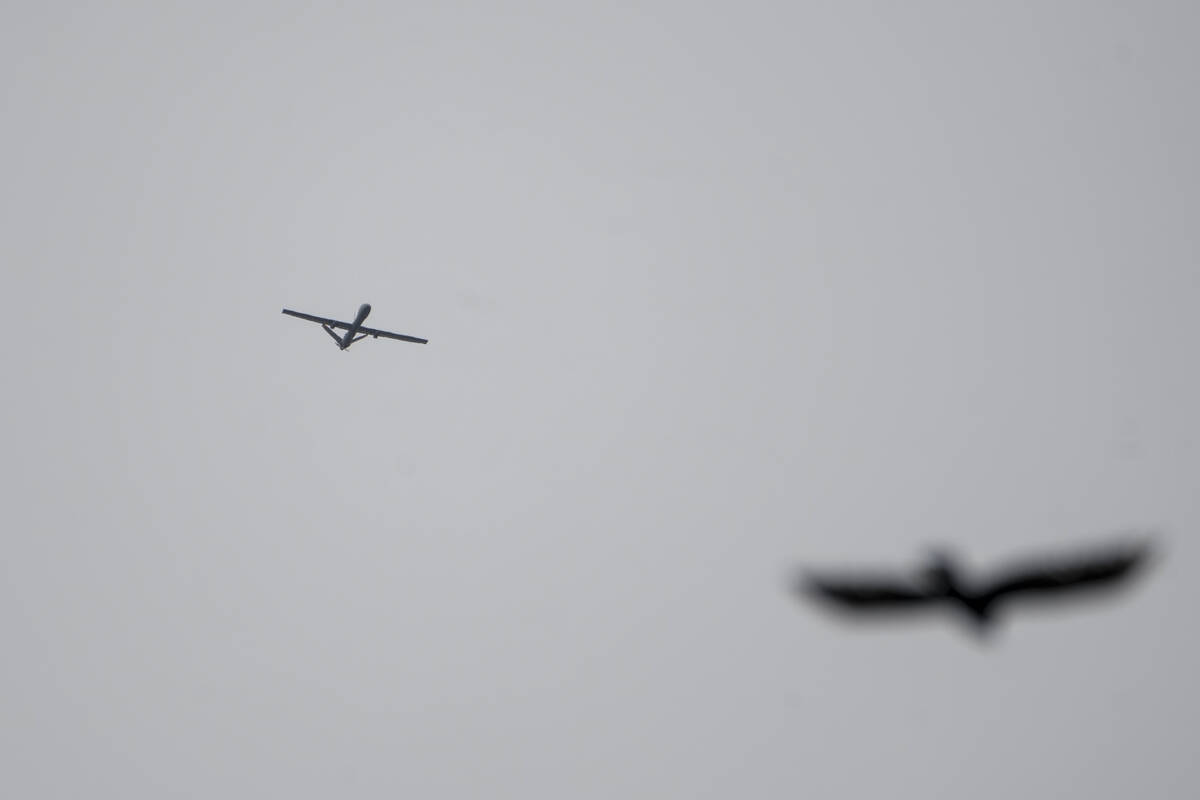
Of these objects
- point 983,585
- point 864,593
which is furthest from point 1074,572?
point 864,593

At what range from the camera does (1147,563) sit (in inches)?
562

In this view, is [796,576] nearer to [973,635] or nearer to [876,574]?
[876,574]

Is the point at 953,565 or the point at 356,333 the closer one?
the point at 953,565

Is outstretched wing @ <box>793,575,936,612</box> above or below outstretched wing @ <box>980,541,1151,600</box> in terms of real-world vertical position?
below

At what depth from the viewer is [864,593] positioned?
1516cm

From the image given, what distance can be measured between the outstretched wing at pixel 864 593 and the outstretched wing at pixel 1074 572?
48.0 inches

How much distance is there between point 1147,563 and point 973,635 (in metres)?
2.85

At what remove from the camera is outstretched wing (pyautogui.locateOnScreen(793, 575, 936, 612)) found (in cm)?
1502

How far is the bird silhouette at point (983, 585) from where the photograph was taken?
14328mm

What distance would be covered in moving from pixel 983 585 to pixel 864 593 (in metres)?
2.04

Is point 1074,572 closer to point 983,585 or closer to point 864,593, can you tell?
point 983,585

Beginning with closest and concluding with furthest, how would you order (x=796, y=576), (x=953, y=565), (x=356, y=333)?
1. (x=953, y=565)
2. (x=796, y=576)
3. (x=356, y=333)

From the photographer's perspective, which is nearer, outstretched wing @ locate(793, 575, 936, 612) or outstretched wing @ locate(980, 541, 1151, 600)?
outstretched wing @ locate(980, 541, 1151, 600)

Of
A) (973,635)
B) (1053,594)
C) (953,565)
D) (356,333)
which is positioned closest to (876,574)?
(953,565)
